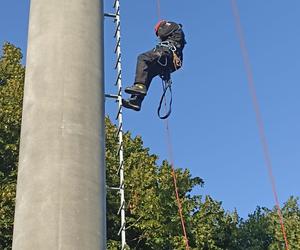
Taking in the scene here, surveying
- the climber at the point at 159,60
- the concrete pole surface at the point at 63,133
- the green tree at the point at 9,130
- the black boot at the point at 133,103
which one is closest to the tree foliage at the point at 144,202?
the green tree at the point at 9,130

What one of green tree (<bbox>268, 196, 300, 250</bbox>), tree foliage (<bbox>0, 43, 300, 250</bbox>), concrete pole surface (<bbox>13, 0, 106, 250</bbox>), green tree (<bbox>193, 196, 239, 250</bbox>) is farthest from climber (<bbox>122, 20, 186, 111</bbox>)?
green tree (<bbox>268, 196, 300, 250</bbox>)

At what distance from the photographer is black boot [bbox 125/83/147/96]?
7245 mm

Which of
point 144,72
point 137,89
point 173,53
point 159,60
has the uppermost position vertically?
point 173,53

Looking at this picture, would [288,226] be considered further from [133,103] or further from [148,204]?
[133,103]

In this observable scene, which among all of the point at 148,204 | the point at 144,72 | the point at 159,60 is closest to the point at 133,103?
the point at 144,72

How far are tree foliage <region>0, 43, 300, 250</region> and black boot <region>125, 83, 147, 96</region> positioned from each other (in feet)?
43.7

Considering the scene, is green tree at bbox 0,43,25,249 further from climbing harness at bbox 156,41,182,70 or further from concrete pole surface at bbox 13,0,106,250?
concrete pole surface at bbox 13,0,106,250

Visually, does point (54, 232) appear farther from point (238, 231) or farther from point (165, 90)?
point (238, 231)

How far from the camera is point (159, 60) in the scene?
8102 mm

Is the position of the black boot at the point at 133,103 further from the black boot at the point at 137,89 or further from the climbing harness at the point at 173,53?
the climbing harness at the point at 173,53

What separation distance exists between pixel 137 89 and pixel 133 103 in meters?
0.31

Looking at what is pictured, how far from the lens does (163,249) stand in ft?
72.1

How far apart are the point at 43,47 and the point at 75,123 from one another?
0.74 meters

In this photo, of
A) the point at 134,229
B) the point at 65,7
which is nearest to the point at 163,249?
the point at 134,229
